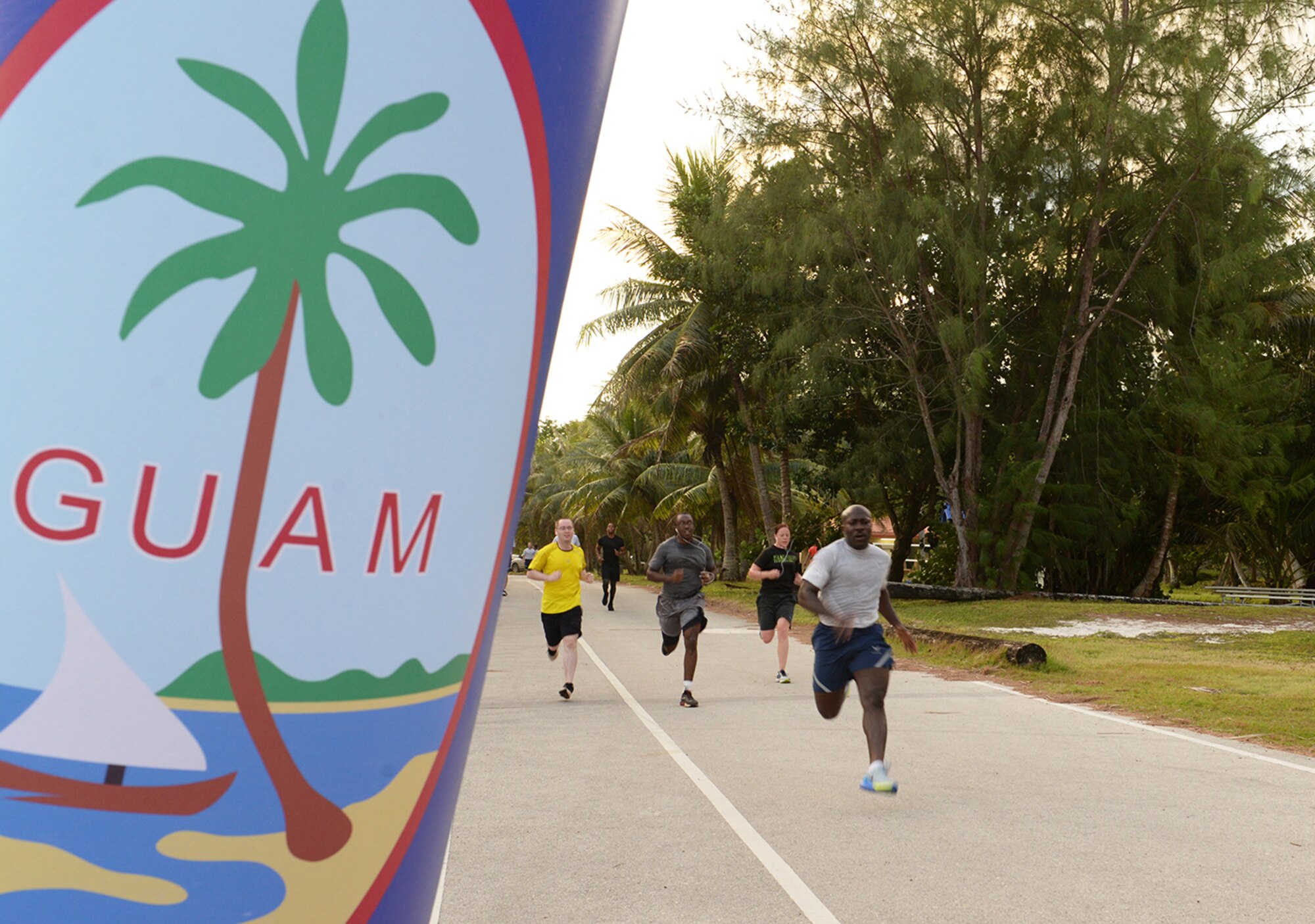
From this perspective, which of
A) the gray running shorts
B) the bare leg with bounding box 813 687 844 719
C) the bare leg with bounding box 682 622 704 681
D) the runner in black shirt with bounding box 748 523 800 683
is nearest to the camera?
the bare leg with bounding box 813 687 844 719

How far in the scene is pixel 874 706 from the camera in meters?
6.89

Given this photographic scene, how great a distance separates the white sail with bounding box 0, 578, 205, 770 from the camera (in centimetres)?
124

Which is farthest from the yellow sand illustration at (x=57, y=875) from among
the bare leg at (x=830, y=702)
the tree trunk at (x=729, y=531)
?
→ the tree trunk at (x=729, y=531)

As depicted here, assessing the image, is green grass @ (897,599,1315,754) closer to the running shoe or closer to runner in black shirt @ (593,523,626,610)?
the running shoe

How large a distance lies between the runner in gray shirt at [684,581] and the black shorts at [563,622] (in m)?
0.79

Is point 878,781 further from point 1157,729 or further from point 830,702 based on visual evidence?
point 1157,729

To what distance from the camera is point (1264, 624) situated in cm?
2136

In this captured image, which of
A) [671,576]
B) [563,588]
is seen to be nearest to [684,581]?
[671,576]

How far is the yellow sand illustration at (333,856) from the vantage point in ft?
4.21

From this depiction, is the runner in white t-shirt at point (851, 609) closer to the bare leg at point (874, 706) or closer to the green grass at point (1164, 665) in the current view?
the bare leg at point (874, 706)

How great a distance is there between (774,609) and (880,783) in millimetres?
5694

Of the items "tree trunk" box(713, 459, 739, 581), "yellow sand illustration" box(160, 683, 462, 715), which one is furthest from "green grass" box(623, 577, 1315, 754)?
"tree trunk" box(713, 459, 739, 581)

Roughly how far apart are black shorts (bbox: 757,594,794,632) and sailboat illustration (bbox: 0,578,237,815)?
11198 millimetres

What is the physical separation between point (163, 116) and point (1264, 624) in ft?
76.9
